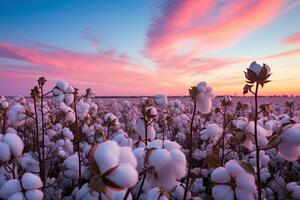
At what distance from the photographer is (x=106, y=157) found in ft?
4.94

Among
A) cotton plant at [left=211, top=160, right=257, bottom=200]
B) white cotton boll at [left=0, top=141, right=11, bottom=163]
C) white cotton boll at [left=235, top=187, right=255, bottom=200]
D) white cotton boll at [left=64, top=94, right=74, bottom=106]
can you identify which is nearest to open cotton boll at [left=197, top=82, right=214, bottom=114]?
cotton plant at [left=211, top=160, right=257, bottom=200]

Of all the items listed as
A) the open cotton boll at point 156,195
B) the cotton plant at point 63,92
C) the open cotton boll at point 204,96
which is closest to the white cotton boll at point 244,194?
the open cotton boll at point 156,195

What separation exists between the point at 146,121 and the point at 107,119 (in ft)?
3.81

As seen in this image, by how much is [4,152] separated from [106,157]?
1518 millimetres

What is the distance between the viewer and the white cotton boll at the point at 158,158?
1776mm

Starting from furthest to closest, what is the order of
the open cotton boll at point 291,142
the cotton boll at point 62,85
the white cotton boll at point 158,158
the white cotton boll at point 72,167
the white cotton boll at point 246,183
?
the white cotton boll at point 72,167 → the cotton boll at point 62,85 → the white cotton boll at point 246,183 → the open cotton boll at point 291,142 → the white cotton boll at point 158,158

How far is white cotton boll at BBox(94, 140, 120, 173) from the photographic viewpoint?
4.94 feet

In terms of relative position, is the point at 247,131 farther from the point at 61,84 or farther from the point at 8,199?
the point at 61,84

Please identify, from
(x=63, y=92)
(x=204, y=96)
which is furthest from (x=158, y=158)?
(x=63, y=92)

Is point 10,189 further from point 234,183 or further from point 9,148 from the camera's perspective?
point 234,183

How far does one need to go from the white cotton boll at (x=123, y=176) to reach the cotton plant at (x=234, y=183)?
138cm

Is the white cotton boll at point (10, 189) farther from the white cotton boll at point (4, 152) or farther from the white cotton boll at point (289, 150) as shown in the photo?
the white cotton boll at point (289, 150)

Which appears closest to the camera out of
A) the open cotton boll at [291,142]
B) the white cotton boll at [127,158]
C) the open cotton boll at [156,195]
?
the white cotton boll at [127,158]

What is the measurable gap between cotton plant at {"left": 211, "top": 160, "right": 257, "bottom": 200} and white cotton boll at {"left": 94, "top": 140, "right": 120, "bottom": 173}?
140 centimetres
